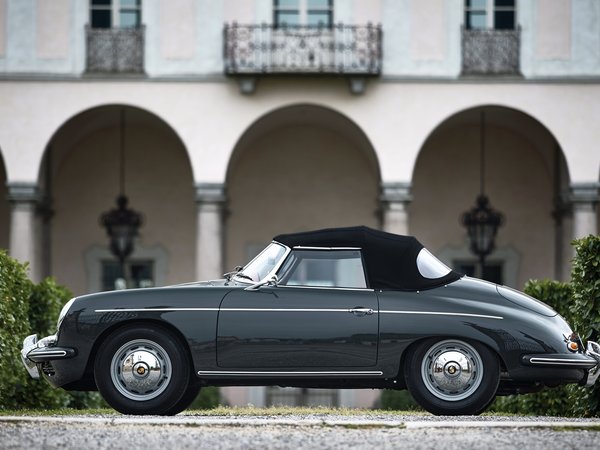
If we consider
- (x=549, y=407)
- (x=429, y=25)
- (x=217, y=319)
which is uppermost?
(x=429, y=25)

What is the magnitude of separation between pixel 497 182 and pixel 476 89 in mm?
3514

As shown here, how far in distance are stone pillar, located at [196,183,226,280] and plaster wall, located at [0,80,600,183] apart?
29 cm

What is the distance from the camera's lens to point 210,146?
23.7 meters

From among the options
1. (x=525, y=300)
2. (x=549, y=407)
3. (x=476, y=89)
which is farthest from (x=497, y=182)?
(x=525, y=300)

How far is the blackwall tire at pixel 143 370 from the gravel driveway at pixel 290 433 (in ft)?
1.36

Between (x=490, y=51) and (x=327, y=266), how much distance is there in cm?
1450

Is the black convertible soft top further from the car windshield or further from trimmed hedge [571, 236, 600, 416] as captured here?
trimmed hedge [571, 236, 600, 416]

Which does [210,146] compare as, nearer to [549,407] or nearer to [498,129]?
[498,129]

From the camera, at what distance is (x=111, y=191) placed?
26828 mm

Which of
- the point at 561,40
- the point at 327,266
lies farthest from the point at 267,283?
the point at 561,40

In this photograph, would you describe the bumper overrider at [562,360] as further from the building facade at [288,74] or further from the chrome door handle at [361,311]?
the building facade at [288,74]

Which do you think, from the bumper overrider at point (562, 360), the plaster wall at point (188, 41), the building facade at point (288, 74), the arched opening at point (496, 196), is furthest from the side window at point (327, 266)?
the arched opening at point (496, 196)

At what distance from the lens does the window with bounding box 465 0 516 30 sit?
78.2ft

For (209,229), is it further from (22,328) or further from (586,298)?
(586,298)
